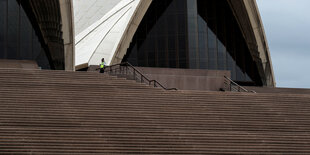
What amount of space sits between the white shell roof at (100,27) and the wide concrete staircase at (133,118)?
11073 millimetres

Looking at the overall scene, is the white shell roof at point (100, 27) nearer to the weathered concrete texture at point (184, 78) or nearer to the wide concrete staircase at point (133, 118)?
the weathered concrete texture at point (184, 78)

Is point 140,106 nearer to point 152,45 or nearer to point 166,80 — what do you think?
point 166,80

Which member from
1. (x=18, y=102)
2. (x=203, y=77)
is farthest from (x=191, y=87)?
(x=18, y=102)

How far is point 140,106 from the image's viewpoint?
58.2ft

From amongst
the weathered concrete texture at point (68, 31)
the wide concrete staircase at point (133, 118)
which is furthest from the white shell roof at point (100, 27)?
the wide concrete staircase at point (133, 118)

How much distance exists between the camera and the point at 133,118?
16594 mm

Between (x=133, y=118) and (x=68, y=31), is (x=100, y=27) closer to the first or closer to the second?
(x=68, y=31)

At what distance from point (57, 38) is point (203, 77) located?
8.00 m

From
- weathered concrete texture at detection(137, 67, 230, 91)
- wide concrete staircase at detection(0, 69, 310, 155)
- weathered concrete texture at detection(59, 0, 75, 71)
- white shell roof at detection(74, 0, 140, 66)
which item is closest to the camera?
wide concrete staircase at detection(0, 69, 310, 155)

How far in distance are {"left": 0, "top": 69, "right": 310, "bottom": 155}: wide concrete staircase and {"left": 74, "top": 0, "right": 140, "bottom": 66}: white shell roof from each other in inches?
436

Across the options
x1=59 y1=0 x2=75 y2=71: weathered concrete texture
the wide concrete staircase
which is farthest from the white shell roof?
the wide concrete staircase

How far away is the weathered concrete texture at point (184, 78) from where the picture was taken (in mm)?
26172

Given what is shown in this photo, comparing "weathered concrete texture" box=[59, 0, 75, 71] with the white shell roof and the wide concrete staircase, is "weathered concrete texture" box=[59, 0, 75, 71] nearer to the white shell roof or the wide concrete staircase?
the white shell roof

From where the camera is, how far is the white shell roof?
3184 cm
